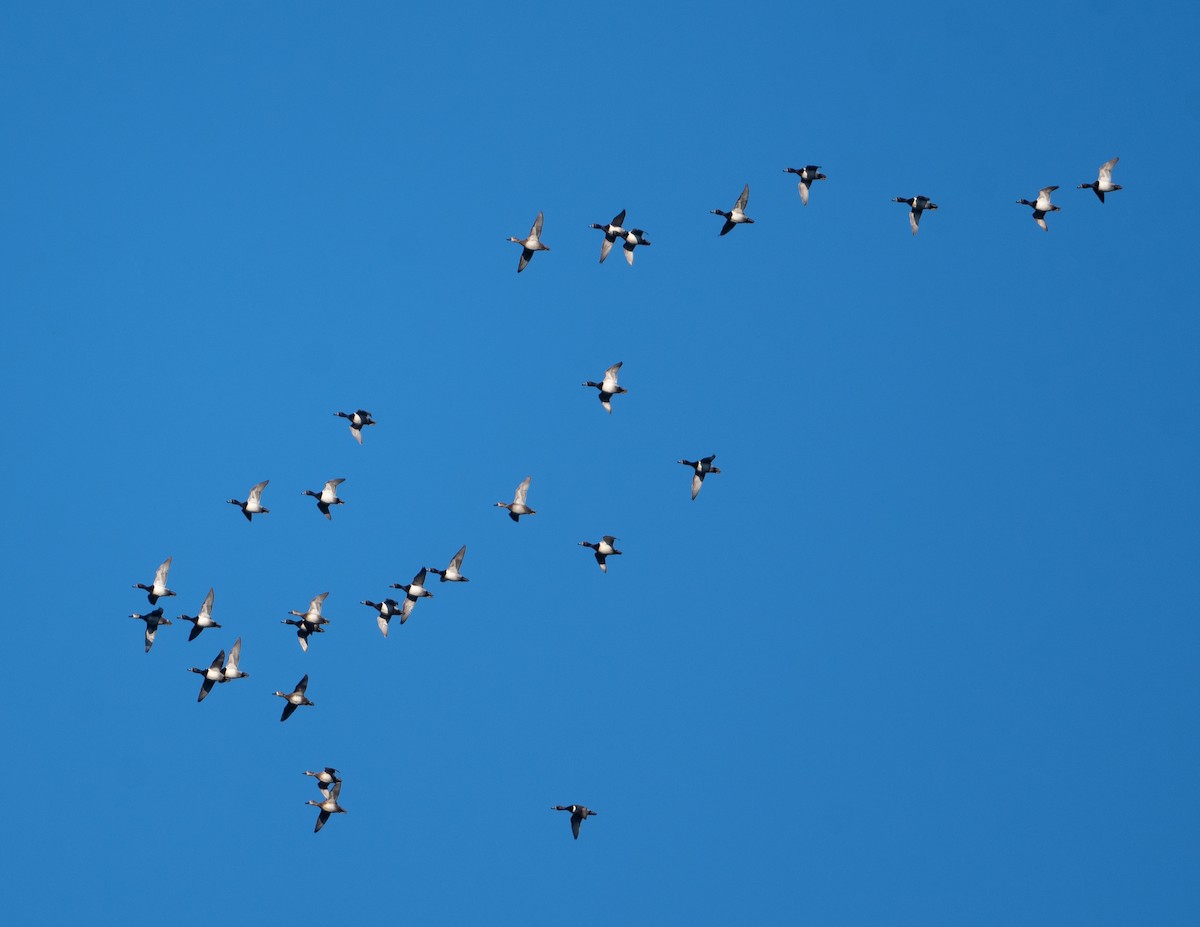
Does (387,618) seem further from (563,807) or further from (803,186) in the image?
(803,186)

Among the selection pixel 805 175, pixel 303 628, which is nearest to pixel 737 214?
pixel 805 175

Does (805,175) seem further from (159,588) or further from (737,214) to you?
(159,588)

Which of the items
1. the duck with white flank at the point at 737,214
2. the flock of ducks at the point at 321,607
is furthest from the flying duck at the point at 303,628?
the duck with white flank at the point at 737,214

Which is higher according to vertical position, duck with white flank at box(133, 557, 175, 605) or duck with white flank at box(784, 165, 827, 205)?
duck with white flank at box(784, 165, 827, 205)

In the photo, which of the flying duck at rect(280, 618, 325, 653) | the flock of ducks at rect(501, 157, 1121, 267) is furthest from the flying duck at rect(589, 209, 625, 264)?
the flying duck at rect(280, 618, 325, 653)

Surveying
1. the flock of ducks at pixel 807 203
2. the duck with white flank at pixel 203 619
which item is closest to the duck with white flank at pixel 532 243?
the flock of ducks at pixel 807 203

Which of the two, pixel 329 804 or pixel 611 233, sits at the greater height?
pixel 611 233

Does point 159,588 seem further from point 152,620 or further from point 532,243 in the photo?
point 532,243

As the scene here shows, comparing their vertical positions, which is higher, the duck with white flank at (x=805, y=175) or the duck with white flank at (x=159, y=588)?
the duck with white flank at (x=805, y=175)

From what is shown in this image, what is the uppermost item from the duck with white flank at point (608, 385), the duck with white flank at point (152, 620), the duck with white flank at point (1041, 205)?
the duck with white flank at point (1041, 205)

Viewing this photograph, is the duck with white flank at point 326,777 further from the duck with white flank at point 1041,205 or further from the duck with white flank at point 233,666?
the duck with white flank at point 1041,205

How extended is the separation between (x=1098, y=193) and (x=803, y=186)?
59.9ft

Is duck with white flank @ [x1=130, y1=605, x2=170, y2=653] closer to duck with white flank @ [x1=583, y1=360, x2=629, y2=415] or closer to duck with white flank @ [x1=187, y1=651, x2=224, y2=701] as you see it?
duck with white flank @ [x1=187, y1=651, x2=224, y2=701]

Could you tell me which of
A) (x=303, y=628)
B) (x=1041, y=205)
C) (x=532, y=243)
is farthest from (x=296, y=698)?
(x=1041, y=205)
